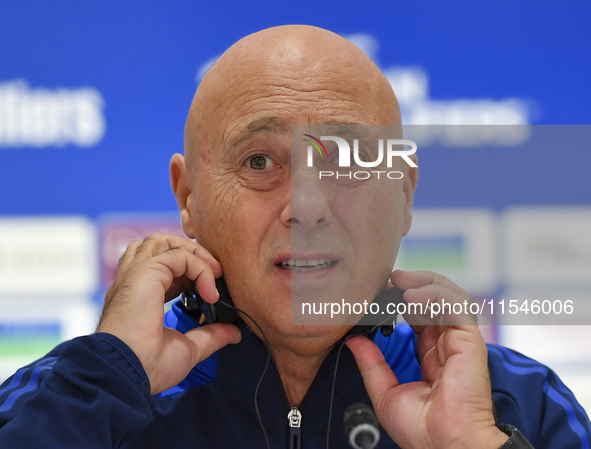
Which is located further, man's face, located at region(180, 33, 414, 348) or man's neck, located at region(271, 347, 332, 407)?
man's neck, located at region(271, 347, 332, 407)

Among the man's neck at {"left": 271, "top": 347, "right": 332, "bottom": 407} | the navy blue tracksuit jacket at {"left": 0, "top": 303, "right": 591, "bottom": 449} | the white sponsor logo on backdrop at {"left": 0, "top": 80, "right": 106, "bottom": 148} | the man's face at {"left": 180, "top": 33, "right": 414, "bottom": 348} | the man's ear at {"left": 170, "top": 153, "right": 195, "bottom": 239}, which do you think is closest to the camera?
the navy blue tracksuit jacket at {"left": 0, "top": 303, "right": 591, "bottom": 449}

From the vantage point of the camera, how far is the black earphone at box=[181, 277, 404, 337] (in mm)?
1153

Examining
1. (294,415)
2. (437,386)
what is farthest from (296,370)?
(437,386)

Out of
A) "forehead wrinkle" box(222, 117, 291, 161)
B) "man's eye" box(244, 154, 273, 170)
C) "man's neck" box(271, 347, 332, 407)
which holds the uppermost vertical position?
"forehead wrinkle" box(222, 117, 291, 161)

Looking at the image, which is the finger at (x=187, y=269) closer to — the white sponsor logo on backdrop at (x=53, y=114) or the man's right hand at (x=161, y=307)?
the man's right hand at (x=161, y=307)

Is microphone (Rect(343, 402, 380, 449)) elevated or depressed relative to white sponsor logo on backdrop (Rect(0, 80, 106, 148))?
depressed

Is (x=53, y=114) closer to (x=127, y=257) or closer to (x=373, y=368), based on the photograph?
(x=127, y=257)

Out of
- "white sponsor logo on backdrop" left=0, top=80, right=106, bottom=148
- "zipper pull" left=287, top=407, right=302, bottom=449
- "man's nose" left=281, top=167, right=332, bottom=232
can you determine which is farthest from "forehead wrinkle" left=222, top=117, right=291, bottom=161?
"white sponsor logo on backdrop" left=0, top=80, right=106, bottom=148

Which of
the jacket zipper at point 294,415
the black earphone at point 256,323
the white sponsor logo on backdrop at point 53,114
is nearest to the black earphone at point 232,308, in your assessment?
the black earphone at point 256,323

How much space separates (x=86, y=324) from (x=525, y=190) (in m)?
1.61

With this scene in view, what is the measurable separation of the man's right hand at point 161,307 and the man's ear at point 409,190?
46 cm

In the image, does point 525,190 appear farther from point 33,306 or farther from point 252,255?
point 33,306

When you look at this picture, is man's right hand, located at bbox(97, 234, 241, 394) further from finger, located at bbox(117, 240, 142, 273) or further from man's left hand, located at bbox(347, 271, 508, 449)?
man's left hand, located at bbox(347, 271, 508, 449)

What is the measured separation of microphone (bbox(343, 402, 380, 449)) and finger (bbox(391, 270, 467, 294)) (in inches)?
11.7
